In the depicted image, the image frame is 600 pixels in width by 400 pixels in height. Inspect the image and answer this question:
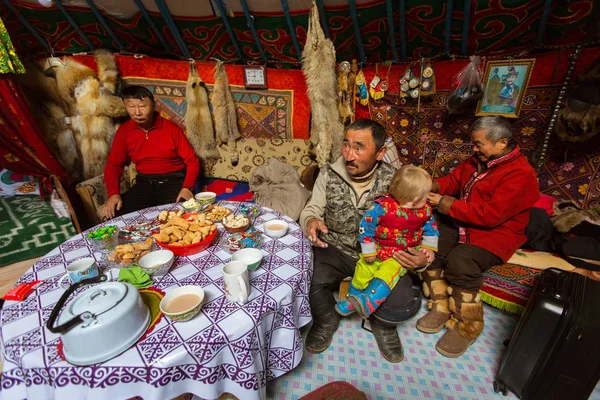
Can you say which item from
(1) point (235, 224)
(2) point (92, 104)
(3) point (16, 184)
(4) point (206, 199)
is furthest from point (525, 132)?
(3) point (16, 184)

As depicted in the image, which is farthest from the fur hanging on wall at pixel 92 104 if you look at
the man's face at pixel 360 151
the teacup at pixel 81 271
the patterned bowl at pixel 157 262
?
the man's face at pixel 360 151

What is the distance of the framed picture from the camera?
2.52 metres

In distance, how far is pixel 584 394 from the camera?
4.35 ft

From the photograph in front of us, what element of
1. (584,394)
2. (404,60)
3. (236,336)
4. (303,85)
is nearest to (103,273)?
(236,336)

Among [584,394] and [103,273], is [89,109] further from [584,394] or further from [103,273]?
[584,394]

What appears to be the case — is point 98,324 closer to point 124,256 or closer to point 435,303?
point 124,256

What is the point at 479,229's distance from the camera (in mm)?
2049

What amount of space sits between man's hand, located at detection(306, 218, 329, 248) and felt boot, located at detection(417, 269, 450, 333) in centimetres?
102

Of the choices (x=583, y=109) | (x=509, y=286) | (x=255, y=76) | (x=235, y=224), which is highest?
(x=255, y=76)

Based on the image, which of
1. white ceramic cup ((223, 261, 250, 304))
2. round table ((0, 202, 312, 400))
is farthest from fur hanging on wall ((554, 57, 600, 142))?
white ceramic cup ((223, 261, 250, 304))

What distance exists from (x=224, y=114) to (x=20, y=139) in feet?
6.87

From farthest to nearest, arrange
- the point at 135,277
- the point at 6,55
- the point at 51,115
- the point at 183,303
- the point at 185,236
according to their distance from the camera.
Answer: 1. the point at 51,115
2. the point at 6,55
3. the point at 185,236
4. the point at 135,277
5. the point at 183,303

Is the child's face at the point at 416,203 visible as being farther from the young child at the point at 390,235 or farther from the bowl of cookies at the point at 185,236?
the bowl of cookies at the point at 185,236

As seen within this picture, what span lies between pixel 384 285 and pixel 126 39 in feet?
13.4
